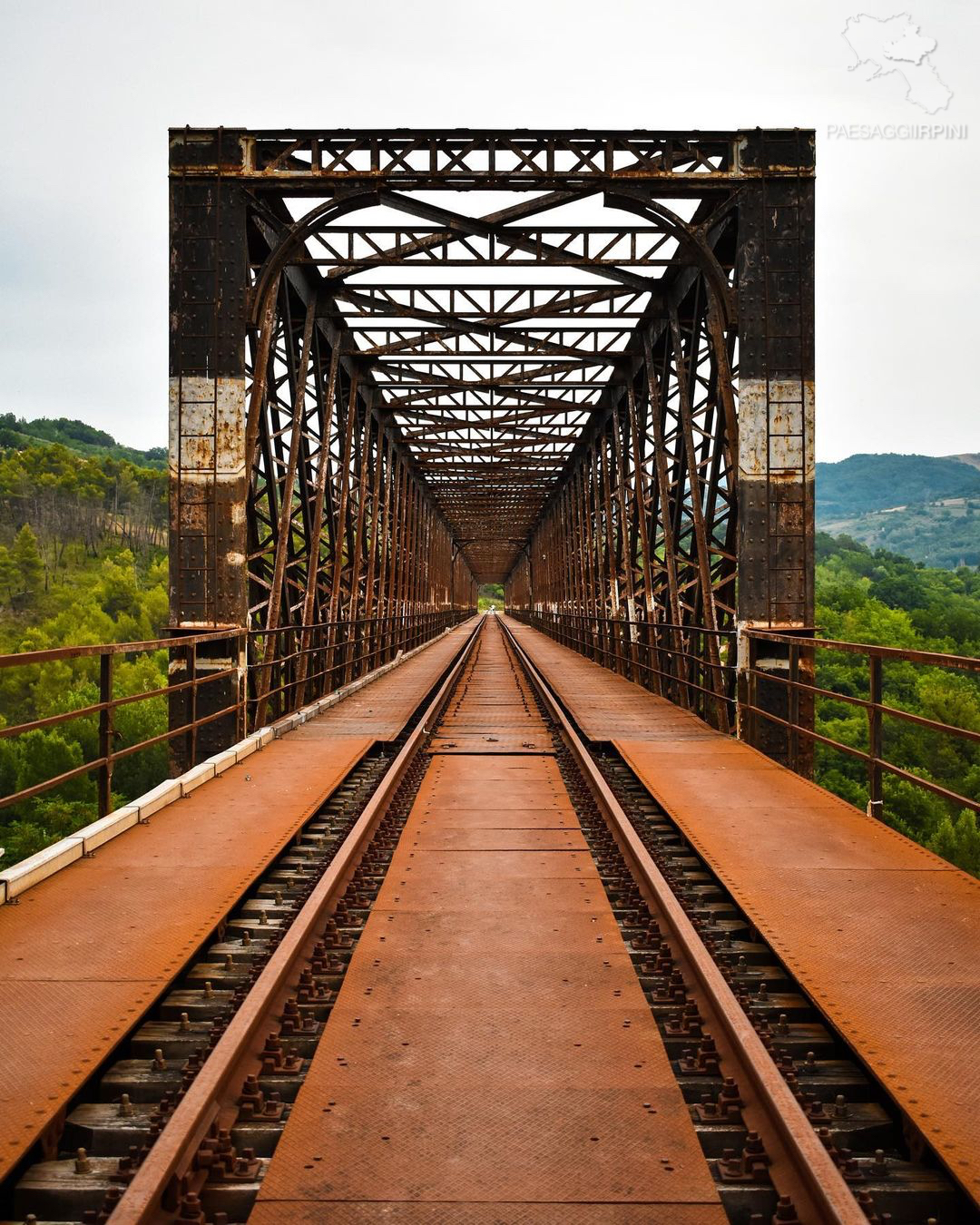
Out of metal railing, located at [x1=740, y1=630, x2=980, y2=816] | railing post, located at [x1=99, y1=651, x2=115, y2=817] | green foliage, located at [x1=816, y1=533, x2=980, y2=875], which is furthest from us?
green foliage, located at [x1=816, y1=533, x2=980, y2=875]

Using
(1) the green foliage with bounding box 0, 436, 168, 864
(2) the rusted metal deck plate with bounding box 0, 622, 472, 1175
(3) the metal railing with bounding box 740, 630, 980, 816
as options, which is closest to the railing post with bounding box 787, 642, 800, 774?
(3) the metal railing with bounding box 740, 630, 980, 816

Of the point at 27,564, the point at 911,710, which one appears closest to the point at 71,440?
the point at 27,564

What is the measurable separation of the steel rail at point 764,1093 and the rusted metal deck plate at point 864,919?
1.03 feet

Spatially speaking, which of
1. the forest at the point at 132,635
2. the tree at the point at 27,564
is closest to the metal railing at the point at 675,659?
the forest at the point at 132,635

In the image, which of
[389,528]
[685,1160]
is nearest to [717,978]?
[685,1160]

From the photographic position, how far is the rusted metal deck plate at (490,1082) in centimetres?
243

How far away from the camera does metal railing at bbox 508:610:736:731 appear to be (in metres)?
10.4

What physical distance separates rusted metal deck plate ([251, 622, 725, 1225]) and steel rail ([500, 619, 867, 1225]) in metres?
0.21

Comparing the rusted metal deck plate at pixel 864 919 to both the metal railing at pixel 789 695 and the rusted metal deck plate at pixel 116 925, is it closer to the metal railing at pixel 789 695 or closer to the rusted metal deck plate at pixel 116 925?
the metal railing at pixel 789 695

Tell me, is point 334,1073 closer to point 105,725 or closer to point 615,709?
point 105,725

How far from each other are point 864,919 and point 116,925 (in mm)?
3318

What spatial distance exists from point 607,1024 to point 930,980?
125cm

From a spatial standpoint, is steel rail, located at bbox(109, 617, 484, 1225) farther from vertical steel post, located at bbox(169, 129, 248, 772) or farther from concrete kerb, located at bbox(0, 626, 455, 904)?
vertical steel post, located at bbox(169, 129, 248, 772)

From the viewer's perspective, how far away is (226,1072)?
114 inches
